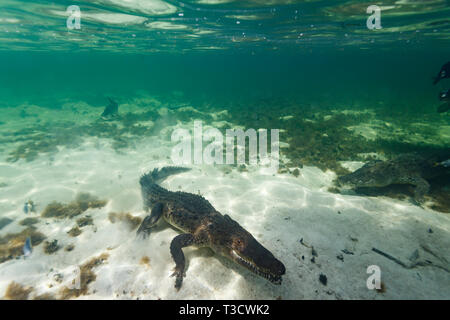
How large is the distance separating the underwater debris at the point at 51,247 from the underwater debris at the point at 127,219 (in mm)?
1365

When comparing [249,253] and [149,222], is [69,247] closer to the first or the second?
[149,222]

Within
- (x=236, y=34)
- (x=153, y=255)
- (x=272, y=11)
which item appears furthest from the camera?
(x=236, y=34)

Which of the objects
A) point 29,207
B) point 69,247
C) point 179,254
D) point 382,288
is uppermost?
point 179,254

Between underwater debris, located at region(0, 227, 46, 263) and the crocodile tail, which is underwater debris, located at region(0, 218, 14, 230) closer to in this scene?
underwater debris, located at region(0, 227, 46, 263)

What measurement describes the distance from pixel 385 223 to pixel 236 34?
26.7 m

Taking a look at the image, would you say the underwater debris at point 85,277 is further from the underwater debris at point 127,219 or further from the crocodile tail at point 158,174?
the crocodile tail at point 158,174

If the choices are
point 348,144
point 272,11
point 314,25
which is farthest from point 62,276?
point 314,25

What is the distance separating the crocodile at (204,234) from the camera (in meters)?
3.52

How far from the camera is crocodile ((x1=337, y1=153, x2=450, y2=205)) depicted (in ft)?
22.5

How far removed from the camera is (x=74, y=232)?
5.91 metres

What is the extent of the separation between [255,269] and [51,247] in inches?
205

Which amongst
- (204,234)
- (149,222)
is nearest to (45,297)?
(149,222)

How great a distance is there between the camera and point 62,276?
4.28 m

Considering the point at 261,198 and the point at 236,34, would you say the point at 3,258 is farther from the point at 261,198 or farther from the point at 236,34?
the point at 236,34
